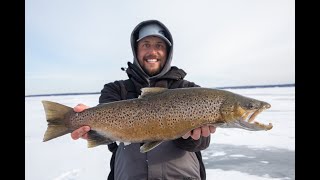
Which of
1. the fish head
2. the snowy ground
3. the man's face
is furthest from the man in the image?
the snowy ground

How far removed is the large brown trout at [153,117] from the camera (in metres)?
3.14

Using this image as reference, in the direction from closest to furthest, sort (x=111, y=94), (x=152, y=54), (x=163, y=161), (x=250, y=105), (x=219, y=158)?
(x=250, y=105) < (x=163, y=161) < (x=111, y=94) < (x=152, y=54) < (x=219, y=158)

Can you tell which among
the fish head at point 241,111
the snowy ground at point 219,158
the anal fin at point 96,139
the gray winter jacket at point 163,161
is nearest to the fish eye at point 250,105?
the fish head at point 241,111

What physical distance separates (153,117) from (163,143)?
572 millimetres

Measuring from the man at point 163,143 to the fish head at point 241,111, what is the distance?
22cm

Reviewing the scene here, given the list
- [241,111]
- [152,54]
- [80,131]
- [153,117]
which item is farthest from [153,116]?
[152,54]

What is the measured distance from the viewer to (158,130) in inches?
123

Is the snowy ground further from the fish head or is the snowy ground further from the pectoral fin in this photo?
the pectoral fin

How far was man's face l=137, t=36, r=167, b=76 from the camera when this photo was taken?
4.44 m

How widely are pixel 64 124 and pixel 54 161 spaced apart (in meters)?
4.34

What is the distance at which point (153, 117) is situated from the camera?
316 centimetres

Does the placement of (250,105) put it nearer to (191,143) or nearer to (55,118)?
(191,143)

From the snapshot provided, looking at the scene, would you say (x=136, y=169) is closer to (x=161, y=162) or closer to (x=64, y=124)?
(x=161, y=162)
